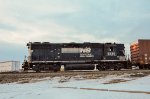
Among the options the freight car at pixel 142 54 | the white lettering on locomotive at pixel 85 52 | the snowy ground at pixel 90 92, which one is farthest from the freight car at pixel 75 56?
the snowy ground at pixel 90 92

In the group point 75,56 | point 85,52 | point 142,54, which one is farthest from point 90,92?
point 142,54

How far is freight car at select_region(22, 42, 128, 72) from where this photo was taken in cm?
3017

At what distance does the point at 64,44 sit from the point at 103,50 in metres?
5.36

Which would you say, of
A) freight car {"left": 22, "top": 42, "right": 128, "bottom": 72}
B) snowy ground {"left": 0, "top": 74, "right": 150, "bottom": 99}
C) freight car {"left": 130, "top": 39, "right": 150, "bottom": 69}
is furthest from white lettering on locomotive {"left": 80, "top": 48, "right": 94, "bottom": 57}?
snowy ground {"left": 0, "top": 74, "right": 150, "bottom": 99}

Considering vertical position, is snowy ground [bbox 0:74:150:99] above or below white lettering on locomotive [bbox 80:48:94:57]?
below

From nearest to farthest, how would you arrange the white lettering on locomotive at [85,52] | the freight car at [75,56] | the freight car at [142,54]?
the freight car at [75,56]
the freight car at [142,54]
the white lettering on locomotive at [85,52]

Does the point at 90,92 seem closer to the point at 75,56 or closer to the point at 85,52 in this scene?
the point at 75,56

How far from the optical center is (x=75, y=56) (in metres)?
31.2

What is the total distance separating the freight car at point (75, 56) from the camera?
30172mm

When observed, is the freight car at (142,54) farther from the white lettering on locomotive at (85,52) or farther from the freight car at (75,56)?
the white lettering on locomotive at (85,52)

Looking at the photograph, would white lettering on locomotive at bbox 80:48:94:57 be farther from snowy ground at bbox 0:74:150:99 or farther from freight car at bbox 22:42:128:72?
snowy ground at bbox 0:74:150:99

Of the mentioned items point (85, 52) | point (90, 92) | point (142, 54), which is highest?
point (85, 52)

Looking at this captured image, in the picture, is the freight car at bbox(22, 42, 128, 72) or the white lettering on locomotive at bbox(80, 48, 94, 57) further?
the white lettering on locomotive at bbox(80, 48, 94, 57)

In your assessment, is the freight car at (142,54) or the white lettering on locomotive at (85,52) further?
the white lettering on locomotive at (85,52)
